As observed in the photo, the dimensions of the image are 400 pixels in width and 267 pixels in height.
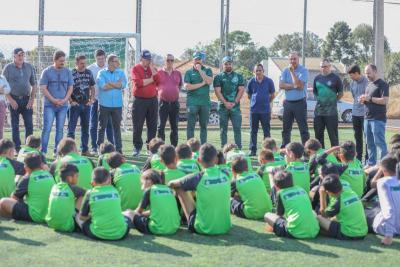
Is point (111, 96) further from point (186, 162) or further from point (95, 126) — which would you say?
point (186, 162)

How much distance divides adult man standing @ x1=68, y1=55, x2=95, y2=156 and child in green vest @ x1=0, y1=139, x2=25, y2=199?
447 centimetres

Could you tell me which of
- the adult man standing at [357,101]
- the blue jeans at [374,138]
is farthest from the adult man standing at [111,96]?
the blue jeans at [374,138]

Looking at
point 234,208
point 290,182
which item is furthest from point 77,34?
point 290,182

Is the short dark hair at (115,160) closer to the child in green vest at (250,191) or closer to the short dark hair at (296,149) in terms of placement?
the child in green vest at (250,191)

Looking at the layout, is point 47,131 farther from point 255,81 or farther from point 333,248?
point 333,248

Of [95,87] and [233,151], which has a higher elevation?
[95,87]

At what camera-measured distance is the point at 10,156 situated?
343 inches

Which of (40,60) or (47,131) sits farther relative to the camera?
(40,60)

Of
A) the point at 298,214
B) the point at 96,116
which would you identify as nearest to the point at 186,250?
the point at 298,214

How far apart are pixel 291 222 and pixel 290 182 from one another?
1.40 feet

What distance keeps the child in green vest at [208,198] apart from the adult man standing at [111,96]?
5.68 m

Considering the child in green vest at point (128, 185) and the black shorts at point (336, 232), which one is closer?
the black shorts at point (336, 232)

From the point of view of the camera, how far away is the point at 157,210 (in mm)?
7340

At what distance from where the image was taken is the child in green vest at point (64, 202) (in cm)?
738
